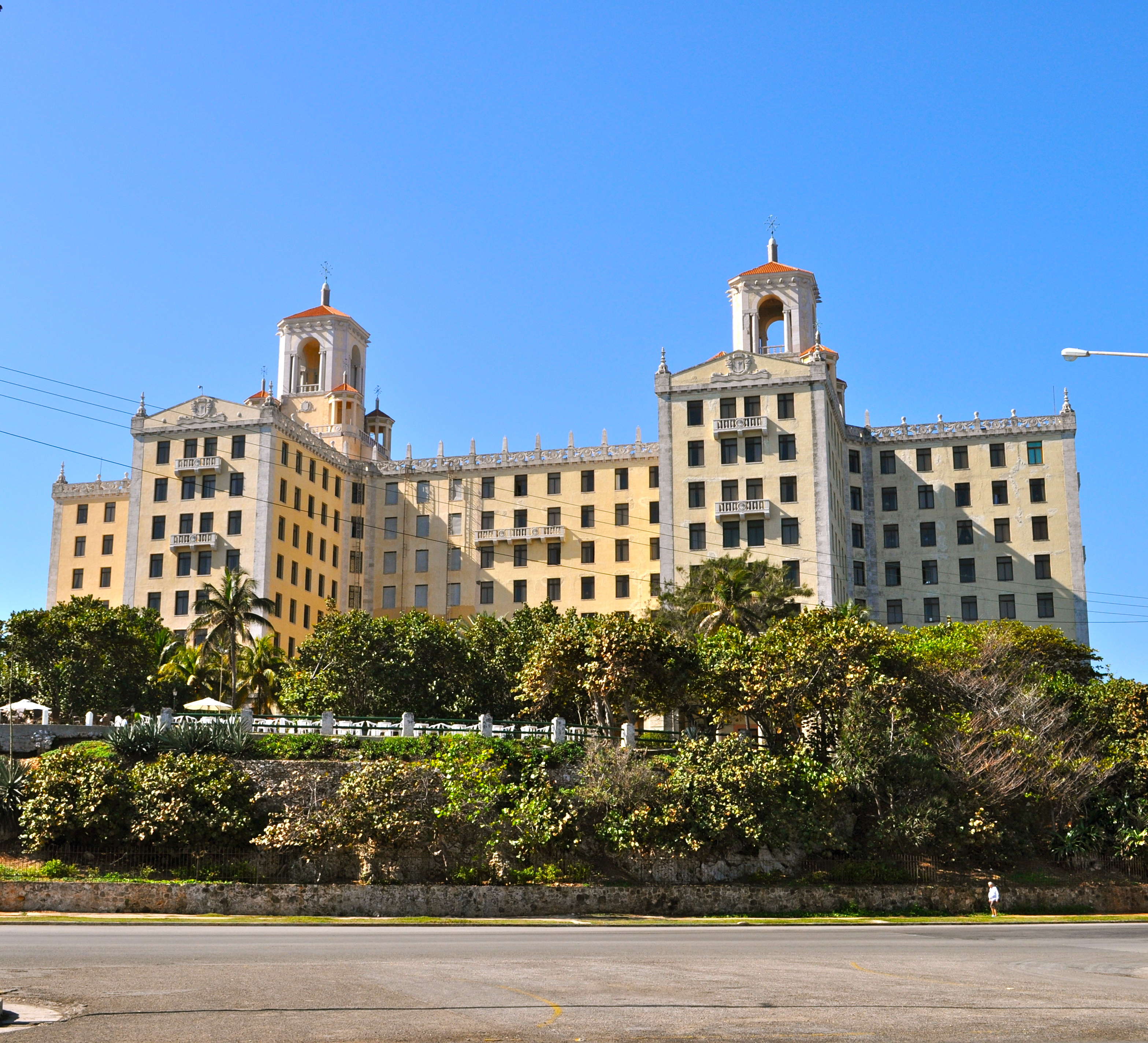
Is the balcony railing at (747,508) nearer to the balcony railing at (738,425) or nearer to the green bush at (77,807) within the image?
the balcony railing at (738,425)

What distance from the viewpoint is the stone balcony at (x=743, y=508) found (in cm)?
8438

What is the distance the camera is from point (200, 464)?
3526 inches

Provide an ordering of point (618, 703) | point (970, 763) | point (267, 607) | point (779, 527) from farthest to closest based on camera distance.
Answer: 1. point (779, 527)
2. point (267, 607)
3. point (618, 703)
4. point (970, 763)

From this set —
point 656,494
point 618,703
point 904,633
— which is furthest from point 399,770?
point 656,494

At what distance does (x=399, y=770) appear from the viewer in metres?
47.2

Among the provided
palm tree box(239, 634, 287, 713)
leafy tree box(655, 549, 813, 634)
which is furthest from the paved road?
palm tree box(239, 634, 287, 713)

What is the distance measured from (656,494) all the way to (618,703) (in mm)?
38961

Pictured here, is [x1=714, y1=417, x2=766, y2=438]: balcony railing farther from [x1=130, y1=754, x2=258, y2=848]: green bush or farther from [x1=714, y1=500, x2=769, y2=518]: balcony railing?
[x1=130, y1=754, x2=258, y2=848]: green bush

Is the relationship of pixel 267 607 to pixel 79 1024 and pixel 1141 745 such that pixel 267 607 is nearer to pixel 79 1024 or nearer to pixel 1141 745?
pixel 1141 745

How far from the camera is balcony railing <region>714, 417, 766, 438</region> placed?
281 ft

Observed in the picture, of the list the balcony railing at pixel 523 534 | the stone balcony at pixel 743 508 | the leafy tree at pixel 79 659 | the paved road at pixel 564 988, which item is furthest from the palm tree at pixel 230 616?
the paved road at pixel 564 988

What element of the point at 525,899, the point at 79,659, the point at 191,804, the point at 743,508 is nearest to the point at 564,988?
the point at 525,899

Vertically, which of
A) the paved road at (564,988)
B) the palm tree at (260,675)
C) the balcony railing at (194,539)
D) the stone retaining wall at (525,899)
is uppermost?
the balcony railing at (194,539)

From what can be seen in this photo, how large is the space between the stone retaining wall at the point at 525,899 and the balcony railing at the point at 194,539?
155 ft
